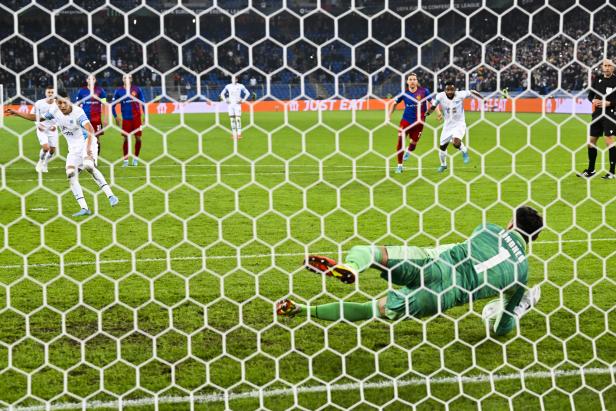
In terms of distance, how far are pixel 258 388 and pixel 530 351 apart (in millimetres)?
1527

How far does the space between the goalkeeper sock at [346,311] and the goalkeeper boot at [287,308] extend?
0.11 feet

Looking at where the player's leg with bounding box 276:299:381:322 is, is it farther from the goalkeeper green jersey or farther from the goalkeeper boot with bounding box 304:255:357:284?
the goalkeeper boot with bounding box 304:255:357:284

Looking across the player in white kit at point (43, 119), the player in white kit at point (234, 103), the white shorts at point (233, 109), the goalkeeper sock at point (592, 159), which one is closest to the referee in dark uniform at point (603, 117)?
the goalkeeper sock at point (592, 159)

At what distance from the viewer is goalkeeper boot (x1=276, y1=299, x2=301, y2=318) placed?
4.22m

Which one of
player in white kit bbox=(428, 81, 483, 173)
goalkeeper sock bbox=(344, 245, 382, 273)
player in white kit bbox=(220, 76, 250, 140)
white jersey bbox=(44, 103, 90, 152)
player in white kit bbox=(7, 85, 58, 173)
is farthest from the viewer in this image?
player in white kit bbox=(428, 81, 483, 173)

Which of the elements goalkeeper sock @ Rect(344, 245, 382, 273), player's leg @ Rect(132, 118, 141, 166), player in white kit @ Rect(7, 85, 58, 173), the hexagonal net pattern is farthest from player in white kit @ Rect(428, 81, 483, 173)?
goalkeeper sock @ Rect(344, 245, 382, 273)

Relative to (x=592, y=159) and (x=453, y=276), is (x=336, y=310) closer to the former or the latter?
(x=453, y=276)

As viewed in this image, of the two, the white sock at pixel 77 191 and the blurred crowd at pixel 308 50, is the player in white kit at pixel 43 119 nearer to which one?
the white sock at pixel 77 191

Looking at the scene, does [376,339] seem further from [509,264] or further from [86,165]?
[86,165]

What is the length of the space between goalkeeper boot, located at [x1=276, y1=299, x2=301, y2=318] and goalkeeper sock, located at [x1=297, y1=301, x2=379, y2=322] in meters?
0.03

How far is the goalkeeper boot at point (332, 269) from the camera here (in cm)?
351

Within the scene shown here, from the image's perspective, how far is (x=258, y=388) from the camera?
3.59 meters

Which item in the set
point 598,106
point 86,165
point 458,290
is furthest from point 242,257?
point 598,106

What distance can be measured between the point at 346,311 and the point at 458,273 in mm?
653
